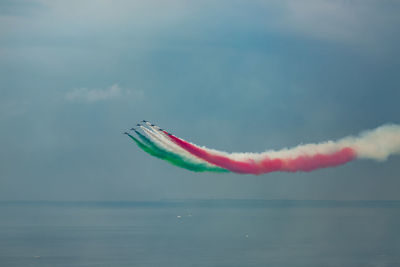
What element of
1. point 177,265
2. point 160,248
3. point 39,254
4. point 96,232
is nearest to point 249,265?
point 177,265

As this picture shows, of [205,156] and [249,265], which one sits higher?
[205,156]

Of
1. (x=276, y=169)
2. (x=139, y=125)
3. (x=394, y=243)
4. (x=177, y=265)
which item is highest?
(x=139, y=125)

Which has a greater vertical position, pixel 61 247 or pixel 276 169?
pixel 276 169

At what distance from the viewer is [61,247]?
7356cm

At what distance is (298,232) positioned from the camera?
93375mm

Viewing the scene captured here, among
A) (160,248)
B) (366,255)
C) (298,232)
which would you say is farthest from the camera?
(298,232)

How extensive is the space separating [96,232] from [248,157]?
39445mm

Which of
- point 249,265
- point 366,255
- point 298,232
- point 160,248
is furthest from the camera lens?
point 298,232

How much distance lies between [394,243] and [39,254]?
42.8 m

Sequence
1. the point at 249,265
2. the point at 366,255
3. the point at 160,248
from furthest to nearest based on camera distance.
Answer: the point at 160,248, the point at 366,255, the point at 249,265

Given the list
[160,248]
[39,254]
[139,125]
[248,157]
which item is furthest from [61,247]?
[248,157]

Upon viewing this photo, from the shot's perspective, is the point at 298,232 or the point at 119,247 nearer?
the point at 119,247

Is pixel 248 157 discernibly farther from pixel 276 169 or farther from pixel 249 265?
pixel 249 265

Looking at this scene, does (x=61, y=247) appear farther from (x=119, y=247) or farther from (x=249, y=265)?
(x=249, y=265)
